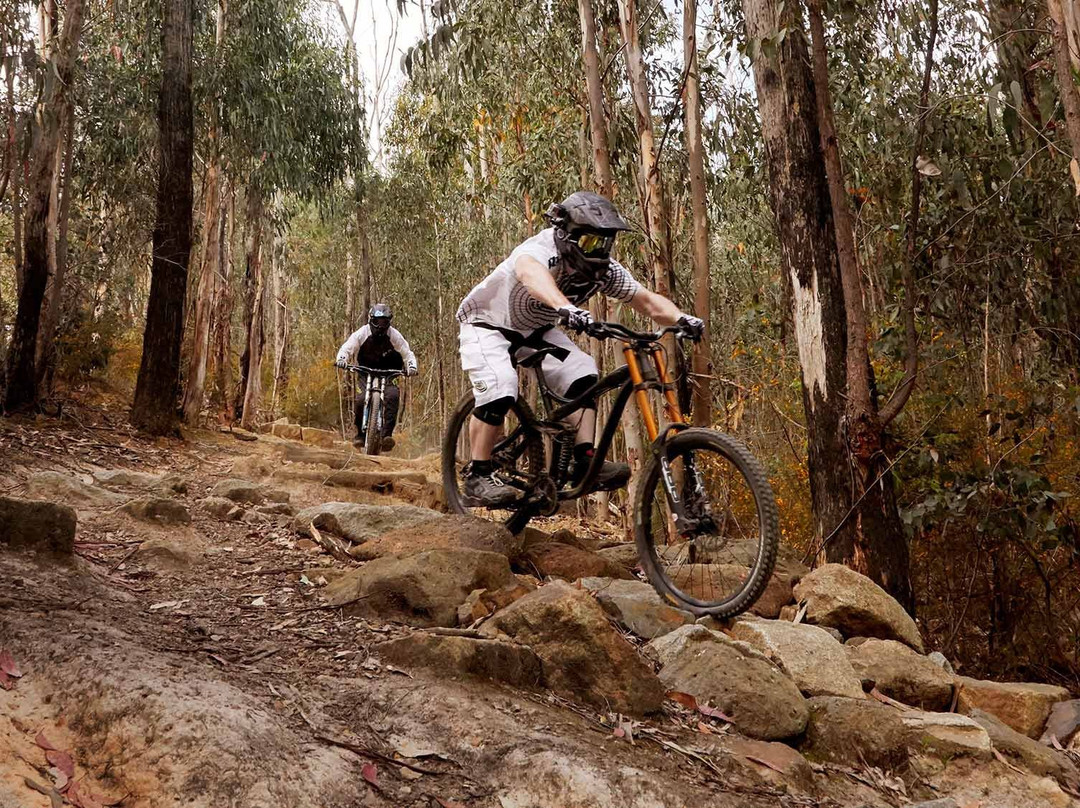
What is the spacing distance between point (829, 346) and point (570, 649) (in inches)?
104

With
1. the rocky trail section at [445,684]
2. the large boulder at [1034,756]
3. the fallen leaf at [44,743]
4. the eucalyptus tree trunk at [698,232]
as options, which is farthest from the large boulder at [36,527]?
the large boulder at [1034,756]

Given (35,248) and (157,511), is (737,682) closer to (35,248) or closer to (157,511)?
(157,511)

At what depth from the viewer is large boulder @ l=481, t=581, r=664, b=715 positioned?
115 inches

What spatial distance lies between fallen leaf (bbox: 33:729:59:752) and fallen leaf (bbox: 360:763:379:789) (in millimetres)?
655

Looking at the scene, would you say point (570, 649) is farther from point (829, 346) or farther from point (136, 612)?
point (829, 346)

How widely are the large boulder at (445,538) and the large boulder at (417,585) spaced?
20.8 inches

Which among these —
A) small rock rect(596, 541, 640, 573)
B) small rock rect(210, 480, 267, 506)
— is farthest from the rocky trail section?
small rock rect(210, 480, 267, 506)

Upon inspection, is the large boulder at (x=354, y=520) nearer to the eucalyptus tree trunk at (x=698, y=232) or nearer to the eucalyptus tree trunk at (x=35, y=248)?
the eucalyptus tree trunk at (x=698, y=232)

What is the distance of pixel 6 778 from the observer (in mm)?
1811

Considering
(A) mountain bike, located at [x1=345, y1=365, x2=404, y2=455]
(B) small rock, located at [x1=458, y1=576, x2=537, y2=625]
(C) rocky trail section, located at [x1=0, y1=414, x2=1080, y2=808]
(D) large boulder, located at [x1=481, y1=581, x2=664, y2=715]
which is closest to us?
(C) rocky trail section, located at [x1=0, y1=414, x2=1080, y2=808]

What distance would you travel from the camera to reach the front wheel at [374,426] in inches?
400

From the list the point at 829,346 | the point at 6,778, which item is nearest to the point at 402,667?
the point at 6,778

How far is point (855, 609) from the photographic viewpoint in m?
4.07

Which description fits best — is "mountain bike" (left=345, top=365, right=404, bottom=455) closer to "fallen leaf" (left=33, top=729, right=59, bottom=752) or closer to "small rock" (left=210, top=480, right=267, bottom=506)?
"small rock" (left=210, top=480, right=267, bottom=506)
